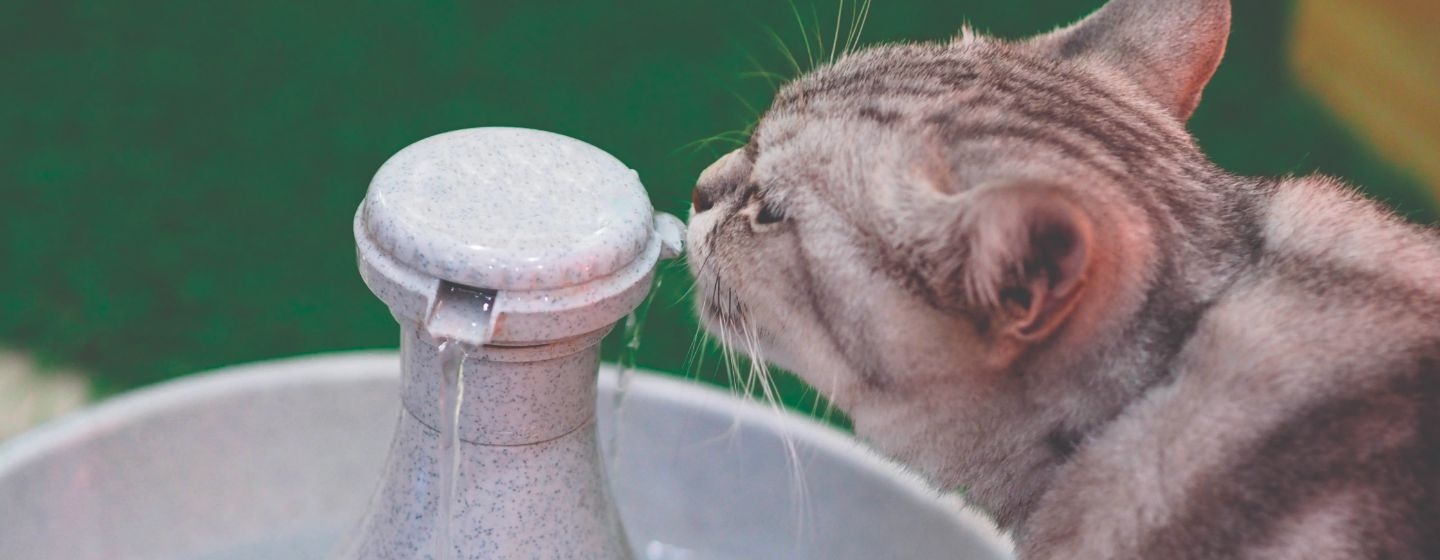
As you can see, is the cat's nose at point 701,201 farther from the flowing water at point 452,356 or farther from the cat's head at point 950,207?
the flowing water at point 452,356

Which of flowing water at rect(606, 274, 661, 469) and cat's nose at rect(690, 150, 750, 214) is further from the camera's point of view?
flowing water at rect(606, 274, 661, 469)

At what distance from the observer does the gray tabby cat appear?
69 cm

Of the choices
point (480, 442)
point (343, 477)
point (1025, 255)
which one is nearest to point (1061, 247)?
point (1025, 255)

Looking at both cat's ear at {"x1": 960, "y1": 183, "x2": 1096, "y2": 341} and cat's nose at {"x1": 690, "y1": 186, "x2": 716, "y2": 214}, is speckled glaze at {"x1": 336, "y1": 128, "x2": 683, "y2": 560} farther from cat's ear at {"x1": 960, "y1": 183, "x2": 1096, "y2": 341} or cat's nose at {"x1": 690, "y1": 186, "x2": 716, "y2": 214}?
cat's ear at {"x1": 960, "y1": 183, "x2": 1096, "y2": 341}

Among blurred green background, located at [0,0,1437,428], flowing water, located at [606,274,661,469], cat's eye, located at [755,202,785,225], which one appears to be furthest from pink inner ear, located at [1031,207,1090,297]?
blurred green background, located at [0,0,1437,428]

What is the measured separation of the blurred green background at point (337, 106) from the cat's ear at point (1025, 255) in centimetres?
123

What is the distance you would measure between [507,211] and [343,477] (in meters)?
0.55

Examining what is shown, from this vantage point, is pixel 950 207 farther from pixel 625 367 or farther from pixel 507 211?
pixel 625 367

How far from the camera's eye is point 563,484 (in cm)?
85

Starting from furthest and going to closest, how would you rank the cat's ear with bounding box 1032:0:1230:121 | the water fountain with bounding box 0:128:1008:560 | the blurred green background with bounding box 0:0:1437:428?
the blurred green background with bounding box 0:0:1437:428 < the cat's ear with bounding box 1032:0:1230:121 < the water fountain with bounding box 0:128:1008:560

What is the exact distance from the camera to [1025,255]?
0.68m

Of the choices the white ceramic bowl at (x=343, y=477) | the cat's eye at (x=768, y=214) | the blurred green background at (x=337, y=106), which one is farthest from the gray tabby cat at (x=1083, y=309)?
the blurred green background at (x=337, y=106)

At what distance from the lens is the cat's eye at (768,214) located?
86 cm

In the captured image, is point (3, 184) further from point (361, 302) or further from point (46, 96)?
point (361, 302)
